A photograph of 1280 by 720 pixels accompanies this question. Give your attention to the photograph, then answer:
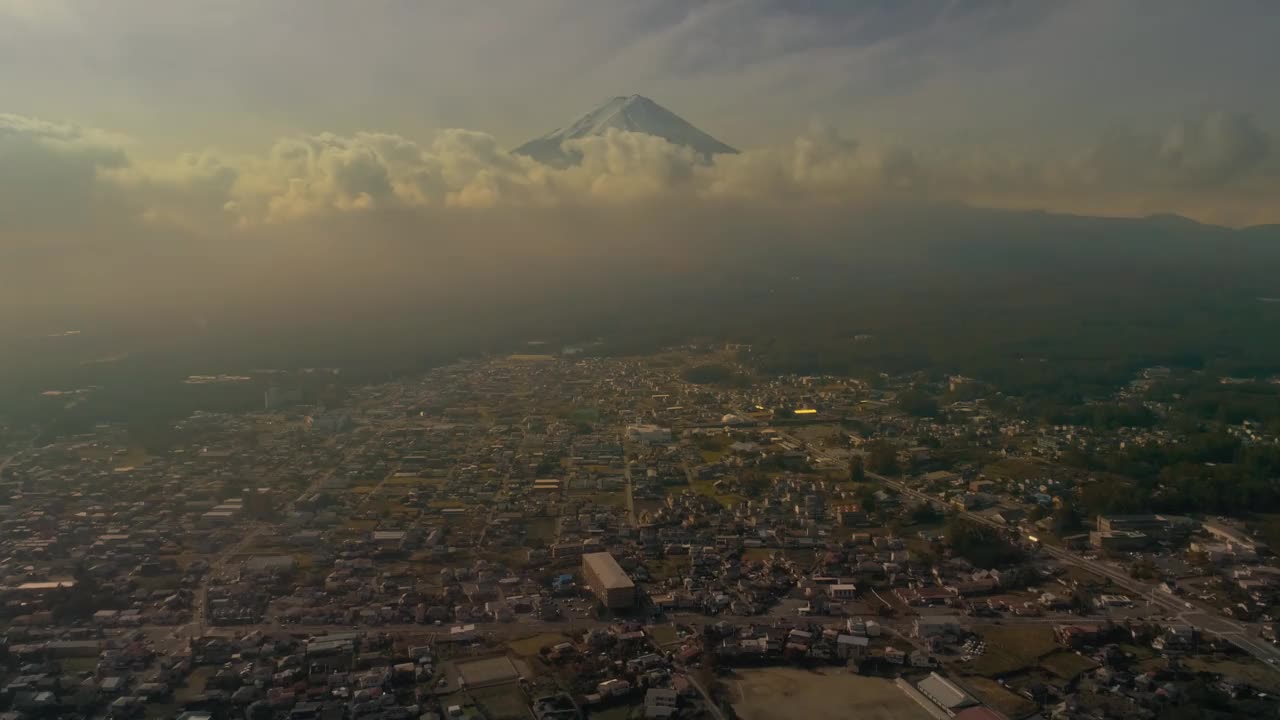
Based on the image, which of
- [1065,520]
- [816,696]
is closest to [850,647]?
[816,696]

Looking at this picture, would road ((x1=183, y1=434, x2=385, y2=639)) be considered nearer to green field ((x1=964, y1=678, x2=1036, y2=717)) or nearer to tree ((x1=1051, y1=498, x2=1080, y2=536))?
green field ((x1=964, y1=678, x2=1036, y2=717))

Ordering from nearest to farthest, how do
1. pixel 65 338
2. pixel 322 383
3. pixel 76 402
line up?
pixel 76 402, pixel 322 383, pixel 65 338

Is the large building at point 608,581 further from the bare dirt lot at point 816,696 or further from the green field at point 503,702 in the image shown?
the green field at point 503,702

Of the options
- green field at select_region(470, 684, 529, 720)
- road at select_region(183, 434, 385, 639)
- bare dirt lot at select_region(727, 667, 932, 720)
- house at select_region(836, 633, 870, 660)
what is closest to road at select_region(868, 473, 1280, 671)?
house at select_region(836, 633, 870, 660)

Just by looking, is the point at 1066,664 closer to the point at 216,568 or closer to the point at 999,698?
the point at 999,698

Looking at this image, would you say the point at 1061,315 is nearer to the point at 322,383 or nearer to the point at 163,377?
the point at 322,383

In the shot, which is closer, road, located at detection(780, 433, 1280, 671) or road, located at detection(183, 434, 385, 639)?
road, located at detection(780, 433, 1280, 671)

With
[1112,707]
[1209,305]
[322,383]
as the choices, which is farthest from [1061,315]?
[1112,707]

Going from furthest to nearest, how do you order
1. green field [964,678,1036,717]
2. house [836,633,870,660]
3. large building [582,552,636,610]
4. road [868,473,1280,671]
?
large building [582,552,636,610] < road [868,473,1280,671] < house [836,633,870,660] < green field [964,678,1036,717]
